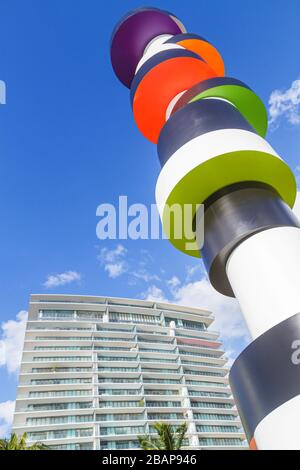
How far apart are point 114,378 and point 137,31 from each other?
58.0m

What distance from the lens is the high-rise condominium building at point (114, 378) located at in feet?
165

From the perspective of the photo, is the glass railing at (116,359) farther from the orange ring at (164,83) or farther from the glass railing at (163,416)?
the orange ring at (164,83)

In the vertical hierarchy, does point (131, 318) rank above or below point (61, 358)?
above

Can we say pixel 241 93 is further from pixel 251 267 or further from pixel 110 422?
pixel 110 422

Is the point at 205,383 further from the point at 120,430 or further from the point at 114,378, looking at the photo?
the point at 120,430

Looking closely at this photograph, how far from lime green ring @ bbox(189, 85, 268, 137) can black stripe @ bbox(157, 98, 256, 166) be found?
50 cm

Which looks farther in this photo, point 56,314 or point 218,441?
point 56,314

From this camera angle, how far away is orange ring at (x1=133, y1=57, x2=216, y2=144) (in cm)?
780

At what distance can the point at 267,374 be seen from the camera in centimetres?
363

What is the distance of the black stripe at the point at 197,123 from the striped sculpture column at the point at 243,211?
0.9 inches

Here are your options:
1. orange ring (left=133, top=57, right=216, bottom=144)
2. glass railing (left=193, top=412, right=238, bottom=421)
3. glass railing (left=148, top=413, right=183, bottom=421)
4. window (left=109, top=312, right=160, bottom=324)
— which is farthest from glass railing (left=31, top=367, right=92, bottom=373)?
orange ring (left=133, top=57, right=216, bottom=144)

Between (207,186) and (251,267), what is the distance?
1603mm

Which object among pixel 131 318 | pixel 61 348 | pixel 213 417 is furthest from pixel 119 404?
pixel 131 318

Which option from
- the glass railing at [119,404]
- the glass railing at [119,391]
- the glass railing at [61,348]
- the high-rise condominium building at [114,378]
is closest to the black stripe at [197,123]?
the high-rise condominium building at [114,378]
